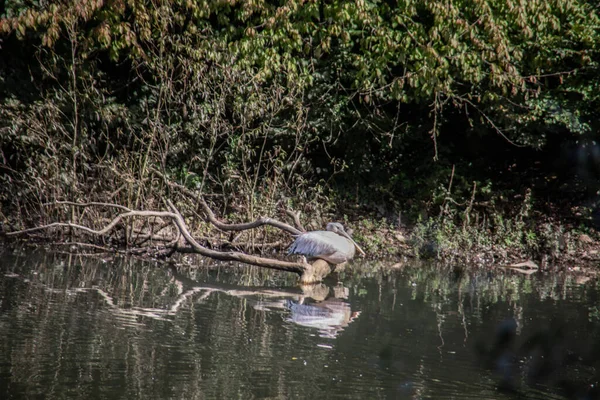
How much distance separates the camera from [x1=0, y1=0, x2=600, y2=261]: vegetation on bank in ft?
38.2

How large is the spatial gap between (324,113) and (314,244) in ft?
18.5

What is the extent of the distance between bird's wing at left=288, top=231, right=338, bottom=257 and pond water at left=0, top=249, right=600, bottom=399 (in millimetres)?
450

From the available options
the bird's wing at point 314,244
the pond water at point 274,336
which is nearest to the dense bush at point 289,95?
the bird's wing at point 314,244

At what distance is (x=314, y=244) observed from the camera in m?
9.25

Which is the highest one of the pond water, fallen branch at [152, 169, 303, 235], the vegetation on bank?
the vegetation on bank

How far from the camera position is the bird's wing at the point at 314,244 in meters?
9.20

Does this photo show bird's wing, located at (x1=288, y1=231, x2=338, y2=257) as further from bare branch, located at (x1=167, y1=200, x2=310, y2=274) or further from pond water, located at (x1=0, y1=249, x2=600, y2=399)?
pond water, located at (x1=0, y1=249, x2=600, y2=399)

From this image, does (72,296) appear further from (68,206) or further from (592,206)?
(592,206)

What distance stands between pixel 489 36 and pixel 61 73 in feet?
24.3

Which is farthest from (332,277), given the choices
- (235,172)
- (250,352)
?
(250,352)

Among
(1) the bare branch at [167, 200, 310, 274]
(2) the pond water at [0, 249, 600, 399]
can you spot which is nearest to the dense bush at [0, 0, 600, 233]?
(1) the bare branch at [167, 200, 310, 274]

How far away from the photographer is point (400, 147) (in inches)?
607

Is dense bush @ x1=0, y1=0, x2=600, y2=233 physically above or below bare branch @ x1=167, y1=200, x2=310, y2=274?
above

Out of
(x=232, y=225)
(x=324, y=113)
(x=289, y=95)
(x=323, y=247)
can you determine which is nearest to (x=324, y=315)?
(x=323, y=247)
